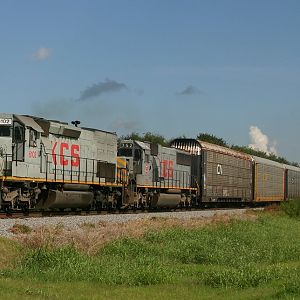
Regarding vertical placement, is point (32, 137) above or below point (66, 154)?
above

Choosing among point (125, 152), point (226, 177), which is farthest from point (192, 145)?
point (125, 152)

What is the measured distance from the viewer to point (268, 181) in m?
49.0

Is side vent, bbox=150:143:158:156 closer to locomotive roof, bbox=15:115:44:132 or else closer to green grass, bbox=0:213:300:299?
locomotive roof, bbox=15:115:44:132

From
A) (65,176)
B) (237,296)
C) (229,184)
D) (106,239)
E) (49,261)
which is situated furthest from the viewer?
(229,184)

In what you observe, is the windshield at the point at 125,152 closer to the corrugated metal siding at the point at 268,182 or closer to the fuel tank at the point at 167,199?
the fuel tank at the point at 167,199

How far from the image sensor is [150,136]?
77688 mm

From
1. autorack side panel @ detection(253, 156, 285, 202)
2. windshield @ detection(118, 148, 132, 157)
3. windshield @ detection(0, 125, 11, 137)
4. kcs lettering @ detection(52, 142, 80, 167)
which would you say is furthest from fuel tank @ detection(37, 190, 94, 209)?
autorack side panel @ detection(253, 156, 285, 202)

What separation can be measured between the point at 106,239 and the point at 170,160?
21.0 m

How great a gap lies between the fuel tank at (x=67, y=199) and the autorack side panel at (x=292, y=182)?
1307 inches

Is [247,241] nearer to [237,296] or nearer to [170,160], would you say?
[237,296]

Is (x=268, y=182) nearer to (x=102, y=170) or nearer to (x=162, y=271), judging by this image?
(x=102, y=170)

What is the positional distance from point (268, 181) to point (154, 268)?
4000 centimetres

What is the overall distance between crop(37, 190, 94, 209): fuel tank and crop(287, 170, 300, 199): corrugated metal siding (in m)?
33.3

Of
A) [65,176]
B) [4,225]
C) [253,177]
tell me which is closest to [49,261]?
[4,225]
